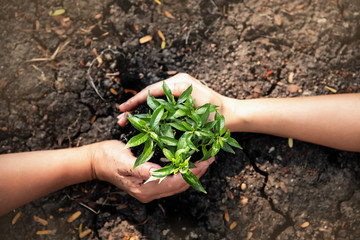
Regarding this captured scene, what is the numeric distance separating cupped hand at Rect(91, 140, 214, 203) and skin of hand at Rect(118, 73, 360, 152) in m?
0.22

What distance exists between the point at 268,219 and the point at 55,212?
1416mm

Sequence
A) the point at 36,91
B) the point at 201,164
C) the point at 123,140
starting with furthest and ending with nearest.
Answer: the point at 36,91
the point at 123,140
the point at 201,164

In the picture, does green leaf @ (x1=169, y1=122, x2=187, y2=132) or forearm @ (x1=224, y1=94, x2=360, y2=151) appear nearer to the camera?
green leaf @ (x1=169, y1=122, x2=187, y2=132)

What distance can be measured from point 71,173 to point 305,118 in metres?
1.49

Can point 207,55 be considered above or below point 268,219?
above

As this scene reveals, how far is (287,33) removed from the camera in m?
2.36

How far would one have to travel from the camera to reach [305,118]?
206 cm

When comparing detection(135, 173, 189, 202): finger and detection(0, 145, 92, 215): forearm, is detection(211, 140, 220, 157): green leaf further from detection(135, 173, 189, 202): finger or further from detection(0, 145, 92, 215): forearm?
detection(0, 145, 92, 215): forearm

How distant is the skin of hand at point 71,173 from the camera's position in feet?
6.13

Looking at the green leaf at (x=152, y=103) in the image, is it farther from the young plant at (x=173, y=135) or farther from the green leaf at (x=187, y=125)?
the green leaf at (x=187, y=125)

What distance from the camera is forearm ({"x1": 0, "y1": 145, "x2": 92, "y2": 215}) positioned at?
195 centimetres

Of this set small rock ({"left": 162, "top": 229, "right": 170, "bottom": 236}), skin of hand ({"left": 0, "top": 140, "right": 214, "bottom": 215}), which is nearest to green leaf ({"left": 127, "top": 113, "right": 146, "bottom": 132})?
skin of hand ({"left": 0, "top": 140, "right": 214, "bottom": 215})

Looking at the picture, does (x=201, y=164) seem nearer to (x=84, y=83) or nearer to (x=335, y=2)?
(x=84, y=83)

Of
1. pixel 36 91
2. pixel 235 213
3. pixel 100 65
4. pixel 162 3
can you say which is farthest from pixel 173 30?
pixel 235 213
